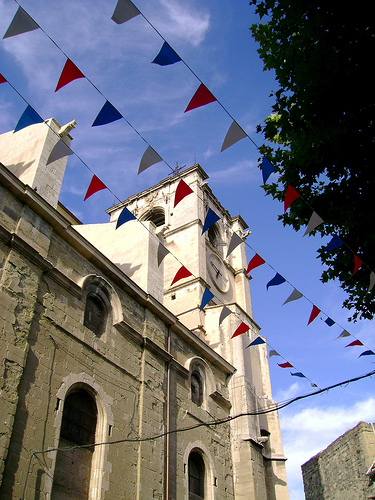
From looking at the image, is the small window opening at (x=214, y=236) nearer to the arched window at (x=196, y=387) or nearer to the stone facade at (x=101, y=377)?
the stone facade at (x=101, y=377)

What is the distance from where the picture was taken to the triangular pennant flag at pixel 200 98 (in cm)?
774

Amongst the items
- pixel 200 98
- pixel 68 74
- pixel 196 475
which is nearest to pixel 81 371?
pixel 196 475

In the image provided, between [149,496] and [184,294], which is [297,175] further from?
[184,294]

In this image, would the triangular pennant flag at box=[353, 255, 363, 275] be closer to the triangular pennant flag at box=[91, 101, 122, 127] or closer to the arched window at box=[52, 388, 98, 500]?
the triangular pennant flag at box=[91, 101, 122, 127]

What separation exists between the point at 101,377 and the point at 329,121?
24.3 feet

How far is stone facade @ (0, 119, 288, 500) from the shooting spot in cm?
905

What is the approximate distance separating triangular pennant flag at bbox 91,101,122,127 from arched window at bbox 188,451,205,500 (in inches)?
373

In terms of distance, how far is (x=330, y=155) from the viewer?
7539 millimetres

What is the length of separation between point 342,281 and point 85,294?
6.09 meters

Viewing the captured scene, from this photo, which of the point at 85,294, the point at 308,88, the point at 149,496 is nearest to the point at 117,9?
the point at 308,88

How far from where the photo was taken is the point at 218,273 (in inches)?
1011

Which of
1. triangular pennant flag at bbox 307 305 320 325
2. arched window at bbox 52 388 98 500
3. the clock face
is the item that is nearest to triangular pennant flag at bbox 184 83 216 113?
triangular pennant flag at bbox 307 305 320 325

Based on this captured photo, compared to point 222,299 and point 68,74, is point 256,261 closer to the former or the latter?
point 68,74

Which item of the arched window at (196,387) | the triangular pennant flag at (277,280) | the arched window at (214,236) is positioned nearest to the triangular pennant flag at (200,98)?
the triangular pennant flag at (277,280)
